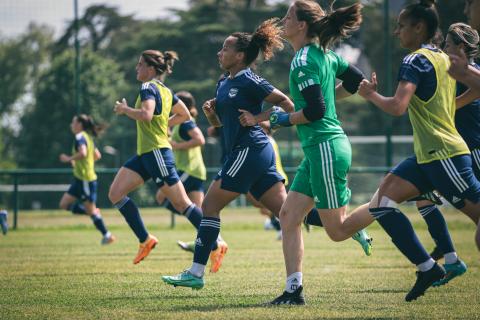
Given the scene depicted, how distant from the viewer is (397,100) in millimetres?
5605

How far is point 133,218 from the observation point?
9562 millimetres

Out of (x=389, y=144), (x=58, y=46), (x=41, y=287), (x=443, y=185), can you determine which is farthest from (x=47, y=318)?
(x=58, y=46)

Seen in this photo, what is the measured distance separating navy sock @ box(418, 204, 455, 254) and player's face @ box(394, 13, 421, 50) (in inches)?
80.9

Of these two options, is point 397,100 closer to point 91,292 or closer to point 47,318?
point 47,318

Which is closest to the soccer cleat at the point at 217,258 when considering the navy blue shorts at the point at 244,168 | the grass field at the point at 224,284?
the grass field at the point at 224,284

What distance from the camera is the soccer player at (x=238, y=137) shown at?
6.77 metres

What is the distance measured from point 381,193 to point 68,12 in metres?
14.6

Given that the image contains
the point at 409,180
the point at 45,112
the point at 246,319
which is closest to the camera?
the point at 246,319

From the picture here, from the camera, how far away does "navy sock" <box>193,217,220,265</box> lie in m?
6.79

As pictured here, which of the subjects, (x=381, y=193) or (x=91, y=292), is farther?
(x=91, y=292)

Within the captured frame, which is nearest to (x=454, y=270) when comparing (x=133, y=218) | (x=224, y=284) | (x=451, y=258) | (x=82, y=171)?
(x=451, y=258)

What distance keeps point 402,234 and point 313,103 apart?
1.09 m

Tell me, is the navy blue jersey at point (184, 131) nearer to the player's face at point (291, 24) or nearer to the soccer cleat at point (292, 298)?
the player's face at point (291, 24)

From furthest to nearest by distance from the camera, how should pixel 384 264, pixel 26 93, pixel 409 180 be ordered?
pixel 26 93
pixel 384 264
pixel 409 180
